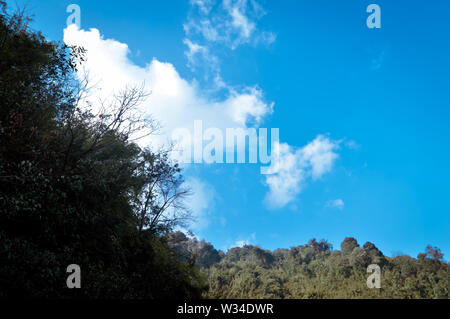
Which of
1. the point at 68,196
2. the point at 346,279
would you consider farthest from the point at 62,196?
the point at 346,279

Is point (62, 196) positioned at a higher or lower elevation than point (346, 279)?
higher

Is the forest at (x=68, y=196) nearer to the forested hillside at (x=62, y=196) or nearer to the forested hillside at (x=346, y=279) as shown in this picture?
the forested hillside at (x=62, y=196)

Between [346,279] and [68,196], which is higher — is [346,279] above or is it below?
below

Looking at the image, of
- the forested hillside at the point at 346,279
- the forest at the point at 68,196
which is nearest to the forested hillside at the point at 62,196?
the forest at the point at 68,196

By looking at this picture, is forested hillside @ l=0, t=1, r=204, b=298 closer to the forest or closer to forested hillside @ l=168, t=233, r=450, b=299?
the forest

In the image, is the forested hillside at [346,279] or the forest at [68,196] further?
the forested hillside at [346,279]

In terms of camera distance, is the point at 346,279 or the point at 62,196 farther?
the point at 346,279

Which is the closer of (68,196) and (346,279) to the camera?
(68,196)

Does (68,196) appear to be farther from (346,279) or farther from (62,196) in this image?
(346,279)

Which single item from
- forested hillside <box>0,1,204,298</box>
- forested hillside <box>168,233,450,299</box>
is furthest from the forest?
forested hillside <box>168,233,450,299</box>

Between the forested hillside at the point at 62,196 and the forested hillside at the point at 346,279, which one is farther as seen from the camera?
the forested hillside at the point at 346,279

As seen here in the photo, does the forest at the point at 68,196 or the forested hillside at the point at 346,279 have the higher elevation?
the forest at the point at 68,196
